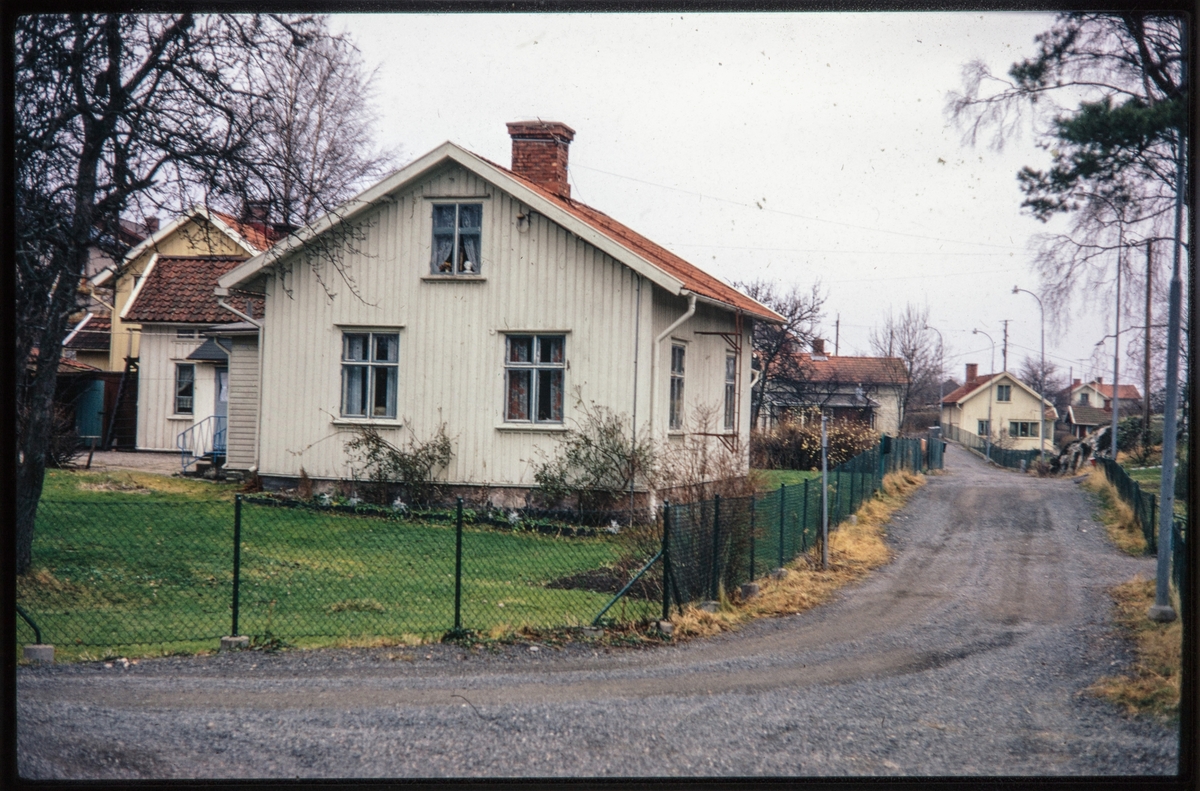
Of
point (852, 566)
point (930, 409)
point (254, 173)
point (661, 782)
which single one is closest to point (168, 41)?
point (254, 173)

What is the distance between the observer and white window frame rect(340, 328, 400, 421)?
1759 cm

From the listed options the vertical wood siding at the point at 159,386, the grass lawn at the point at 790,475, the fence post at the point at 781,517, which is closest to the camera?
the fence post at the point at 781,517

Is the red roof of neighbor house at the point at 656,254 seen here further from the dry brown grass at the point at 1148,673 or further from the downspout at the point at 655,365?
the dry brown grass at the point at 1148,673

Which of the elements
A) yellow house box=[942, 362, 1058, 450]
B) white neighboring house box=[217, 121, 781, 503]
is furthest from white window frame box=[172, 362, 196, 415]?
yellow house box=[942, 362, 1058, 450]

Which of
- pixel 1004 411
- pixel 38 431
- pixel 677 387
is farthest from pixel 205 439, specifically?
pixel 1004 411

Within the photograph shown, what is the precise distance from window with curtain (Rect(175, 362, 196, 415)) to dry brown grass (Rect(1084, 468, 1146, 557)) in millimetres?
22323

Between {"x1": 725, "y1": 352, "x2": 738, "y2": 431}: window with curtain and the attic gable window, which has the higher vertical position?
the attic gable window

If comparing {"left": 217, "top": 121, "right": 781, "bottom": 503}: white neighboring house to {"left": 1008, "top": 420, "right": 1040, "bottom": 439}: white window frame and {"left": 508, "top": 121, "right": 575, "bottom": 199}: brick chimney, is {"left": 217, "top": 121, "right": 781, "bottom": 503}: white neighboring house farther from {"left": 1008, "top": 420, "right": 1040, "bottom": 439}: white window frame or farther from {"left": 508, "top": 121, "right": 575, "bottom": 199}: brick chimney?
{"left": 1008, "top": 420, "right": 1040, "bottom": 439}: white window frame

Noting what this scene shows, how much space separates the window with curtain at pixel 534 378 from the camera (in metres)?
16.9

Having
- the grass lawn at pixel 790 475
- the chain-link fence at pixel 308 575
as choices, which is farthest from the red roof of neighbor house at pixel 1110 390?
the chain-link fence at pixel 308 575

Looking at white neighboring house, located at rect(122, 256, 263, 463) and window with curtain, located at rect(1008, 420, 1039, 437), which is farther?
window with curtain, located at rect(1008, 420, 1039, 437)

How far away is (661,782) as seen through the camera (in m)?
5.10

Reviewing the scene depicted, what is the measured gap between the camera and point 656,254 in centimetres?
2033

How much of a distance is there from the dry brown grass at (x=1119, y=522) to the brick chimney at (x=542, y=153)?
12.1 metres
